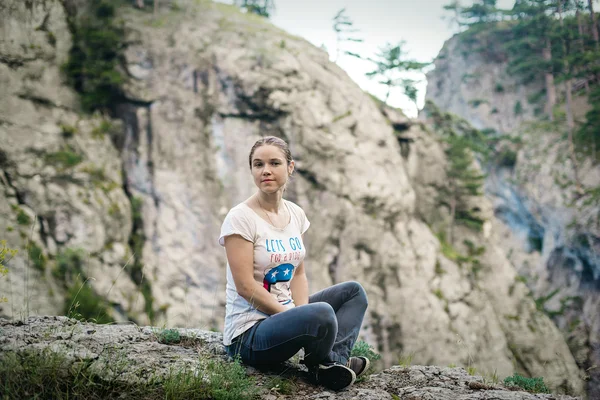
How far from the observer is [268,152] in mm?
3654

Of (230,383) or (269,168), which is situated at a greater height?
(269,168)

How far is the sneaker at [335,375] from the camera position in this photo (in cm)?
355

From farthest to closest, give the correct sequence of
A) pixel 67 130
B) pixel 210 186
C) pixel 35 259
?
1. pixel 210 186
2. pixel 67 130
3. pixel 35 259

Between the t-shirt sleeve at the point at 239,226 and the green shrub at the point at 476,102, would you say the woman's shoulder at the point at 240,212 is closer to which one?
the t-shirt sleeve at the point at 239,226

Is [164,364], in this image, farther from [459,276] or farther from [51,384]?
[459,276]

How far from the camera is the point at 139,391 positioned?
301cm

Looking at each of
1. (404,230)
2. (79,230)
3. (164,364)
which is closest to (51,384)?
(164,364)

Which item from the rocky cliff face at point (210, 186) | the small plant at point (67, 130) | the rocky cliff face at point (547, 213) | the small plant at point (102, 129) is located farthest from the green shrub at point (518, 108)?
the small plant at point (67, 130)

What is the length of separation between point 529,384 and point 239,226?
3278 millimetres

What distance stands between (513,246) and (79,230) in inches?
1262

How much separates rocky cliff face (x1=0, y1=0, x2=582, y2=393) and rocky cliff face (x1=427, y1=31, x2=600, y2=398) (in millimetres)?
5045

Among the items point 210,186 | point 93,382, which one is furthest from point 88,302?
point 93,382

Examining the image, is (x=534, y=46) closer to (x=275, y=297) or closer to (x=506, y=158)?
(x=506, y=158)

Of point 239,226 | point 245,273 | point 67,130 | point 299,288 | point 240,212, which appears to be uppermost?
point 67,130
